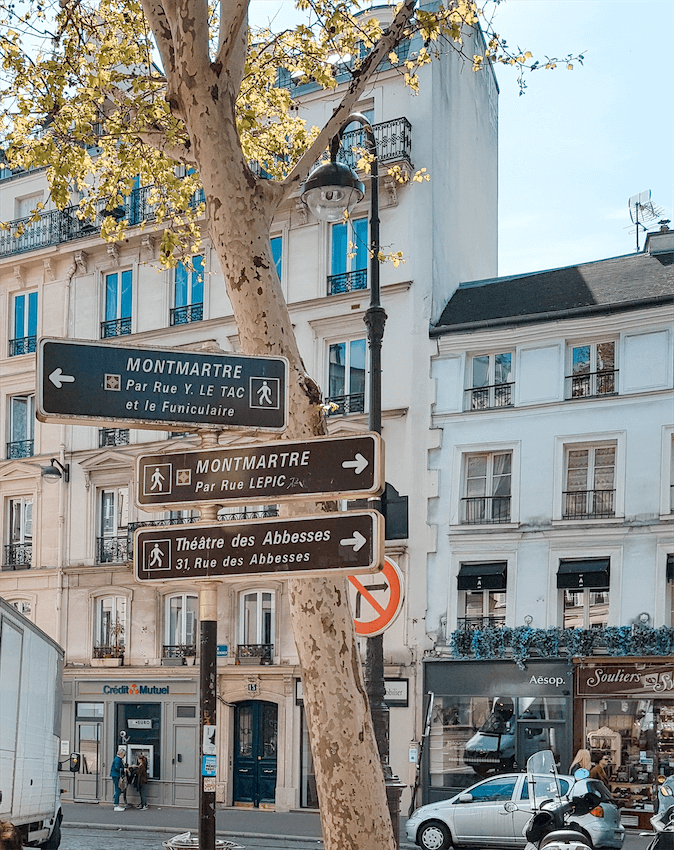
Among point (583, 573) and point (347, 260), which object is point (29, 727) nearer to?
point (583, 573)

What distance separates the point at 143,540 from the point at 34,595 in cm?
2698

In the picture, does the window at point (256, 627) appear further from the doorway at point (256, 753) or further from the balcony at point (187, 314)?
the balcony at point (187, 314)

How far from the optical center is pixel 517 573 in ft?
84.1

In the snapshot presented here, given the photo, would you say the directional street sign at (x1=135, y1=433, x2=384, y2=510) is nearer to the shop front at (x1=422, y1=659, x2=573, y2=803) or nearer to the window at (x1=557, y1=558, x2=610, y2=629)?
the window at (x1=557, y1=558, x2=610, y2=629)

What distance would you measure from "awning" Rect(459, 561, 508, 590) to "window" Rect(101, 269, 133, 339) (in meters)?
11.9

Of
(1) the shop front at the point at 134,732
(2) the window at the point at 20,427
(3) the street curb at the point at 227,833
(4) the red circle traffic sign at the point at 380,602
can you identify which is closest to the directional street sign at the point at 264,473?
(4) the red circle traffic sign at the point at 380,602

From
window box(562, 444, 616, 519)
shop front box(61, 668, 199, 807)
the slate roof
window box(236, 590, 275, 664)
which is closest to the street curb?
shop front box(61, 668, 199, 807)

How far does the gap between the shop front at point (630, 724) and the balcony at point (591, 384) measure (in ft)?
18.3

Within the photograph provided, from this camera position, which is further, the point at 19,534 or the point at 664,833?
the point at 19,534

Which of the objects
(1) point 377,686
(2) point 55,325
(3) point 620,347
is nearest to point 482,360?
(3) point 620,347

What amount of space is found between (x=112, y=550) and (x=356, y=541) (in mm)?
26055

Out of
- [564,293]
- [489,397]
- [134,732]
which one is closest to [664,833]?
[489,397]

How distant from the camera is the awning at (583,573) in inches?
974

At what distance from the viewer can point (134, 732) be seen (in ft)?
99.1
